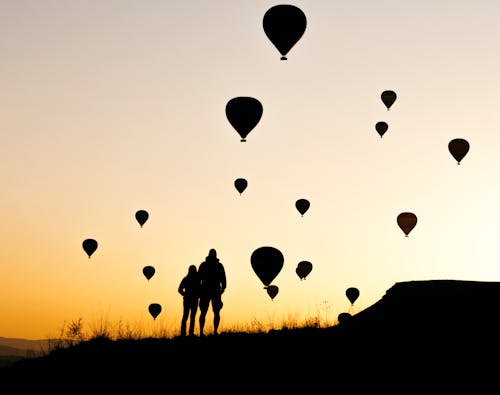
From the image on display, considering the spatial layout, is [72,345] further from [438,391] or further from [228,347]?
[438,391]

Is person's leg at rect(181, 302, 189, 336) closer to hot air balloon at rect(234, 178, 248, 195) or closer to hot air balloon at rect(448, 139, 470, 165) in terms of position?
hot air balloon at rect(234, 178, 248, 195)

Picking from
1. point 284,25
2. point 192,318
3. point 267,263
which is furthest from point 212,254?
point 284,25

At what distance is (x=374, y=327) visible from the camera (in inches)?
1054

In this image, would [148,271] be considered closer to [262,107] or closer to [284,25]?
[262,107]

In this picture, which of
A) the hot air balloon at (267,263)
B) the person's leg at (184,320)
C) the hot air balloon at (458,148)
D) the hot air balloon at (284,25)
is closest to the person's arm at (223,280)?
the person's leg at (184,320)

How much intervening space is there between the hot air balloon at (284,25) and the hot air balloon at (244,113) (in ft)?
9.63

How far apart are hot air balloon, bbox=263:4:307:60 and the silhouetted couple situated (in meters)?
12.5

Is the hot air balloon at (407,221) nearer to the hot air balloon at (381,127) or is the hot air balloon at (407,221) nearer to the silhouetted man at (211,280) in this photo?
the hot air balloon at (381,127)

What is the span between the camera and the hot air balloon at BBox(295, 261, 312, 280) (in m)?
52.6

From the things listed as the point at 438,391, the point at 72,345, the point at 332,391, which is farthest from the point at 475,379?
the point at 72,345

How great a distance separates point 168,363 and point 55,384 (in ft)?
10.1

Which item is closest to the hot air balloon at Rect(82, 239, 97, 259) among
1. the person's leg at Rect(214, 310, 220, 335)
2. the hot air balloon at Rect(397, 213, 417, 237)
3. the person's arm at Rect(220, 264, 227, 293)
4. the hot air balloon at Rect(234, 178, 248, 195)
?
the hot air balloon at Rect(234, 178, 248, 195)

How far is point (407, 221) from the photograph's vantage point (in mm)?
48281

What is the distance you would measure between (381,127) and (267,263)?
15.7 meters
